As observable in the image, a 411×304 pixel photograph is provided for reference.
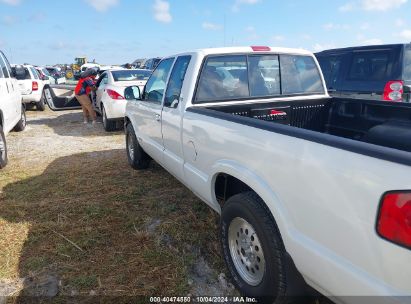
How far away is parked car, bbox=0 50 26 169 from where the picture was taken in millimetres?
6031

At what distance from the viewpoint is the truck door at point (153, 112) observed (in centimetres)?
417

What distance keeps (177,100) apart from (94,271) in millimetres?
1782

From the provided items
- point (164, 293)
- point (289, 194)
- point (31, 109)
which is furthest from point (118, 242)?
point (31, 109)

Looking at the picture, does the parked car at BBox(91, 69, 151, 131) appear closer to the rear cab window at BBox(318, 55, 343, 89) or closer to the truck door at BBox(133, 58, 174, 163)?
the truck door at BBox(133, 58, 174, 163)

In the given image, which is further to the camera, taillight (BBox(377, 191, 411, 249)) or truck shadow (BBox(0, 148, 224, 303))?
truck shadow (BBox(0, 148, 224, 303))

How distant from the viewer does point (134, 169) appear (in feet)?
18.8

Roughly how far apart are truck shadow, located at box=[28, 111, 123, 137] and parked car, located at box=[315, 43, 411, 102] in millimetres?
5435

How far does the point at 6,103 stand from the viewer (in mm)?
6434

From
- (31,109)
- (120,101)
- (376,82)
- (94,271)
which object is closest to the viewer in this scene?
(94,271)

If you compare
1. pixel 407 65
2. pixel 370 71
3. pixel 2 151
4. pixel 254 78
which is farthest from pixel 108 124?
pixel 407 65

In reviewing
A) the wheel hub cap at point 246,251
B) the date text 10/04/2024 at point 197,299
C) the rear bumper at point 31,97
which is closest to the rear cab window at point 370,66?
the wheel hub cap at point 246,251

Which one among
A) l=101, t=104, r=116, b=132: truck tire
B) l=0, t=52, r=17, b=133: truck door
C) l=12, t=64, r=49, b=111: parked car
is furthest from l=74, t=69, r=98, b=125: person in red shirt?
l=12, t=64, r=49, b=111: parked car

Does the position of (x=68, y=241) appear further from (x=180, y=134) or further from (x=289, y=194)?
(x=289, y=194)

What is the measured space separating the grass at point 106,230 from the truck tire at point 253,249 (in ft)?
1.37
